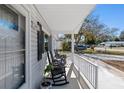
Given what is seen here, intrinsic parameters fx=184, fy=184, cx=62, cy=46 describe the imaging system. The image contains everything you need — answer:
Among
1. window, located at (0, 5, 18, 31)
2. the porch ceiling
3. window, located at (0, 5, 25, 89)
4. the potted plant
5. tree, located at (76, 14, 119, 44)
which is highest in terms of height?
tree, located at (76, 14, 119, 44)

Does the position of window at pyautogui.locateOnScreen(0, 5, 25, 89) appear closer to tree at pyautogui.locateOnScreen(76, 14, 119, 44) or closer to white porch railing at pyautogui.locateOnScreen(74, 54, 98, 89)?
white porch railing at pyautogui.locateOnScreen(74, 54, 98, 89)

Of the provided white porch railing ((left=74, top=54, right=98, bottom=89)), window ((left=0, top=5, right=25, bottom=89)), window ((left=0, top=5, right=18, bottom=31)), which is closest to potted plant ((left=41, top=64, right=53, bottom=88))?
white porch railing ((left=74, top=54, right=98, bottom=89))

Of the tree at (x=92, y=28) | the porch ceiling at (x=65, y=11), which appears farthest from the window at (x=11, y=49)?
the tree at (x=92, y=28)

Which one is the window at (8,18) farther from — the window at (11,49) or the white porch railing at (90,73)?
the white porch railing at (90,73)

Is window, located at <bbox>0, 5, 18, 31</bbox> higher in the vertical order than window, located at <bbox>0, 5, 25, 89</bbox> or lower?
higher

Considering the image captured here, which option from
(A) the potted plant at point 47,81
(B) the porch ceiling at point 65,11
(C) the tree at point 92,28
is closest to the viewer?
(B) the porch ceiling at point 65,11

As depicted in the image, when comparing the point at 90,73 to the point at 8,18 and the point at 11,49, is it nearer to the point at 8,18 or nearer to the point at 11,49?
the point at 11,49

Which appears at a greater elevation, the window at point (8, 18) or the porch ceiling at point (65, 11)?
the porch ceiling at point (65, 11)

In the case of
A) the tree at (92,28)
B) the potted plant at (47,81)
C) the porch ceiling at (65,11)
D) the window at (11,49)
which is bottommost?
the potted plant at (47,81)

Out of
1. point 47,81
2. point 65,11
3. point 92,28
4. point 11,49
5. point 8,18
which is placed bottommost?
point 47,81

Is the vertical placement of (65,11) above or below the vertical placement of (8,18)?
above

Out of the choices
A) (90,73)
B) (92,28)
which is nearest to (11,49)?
(90,73)
